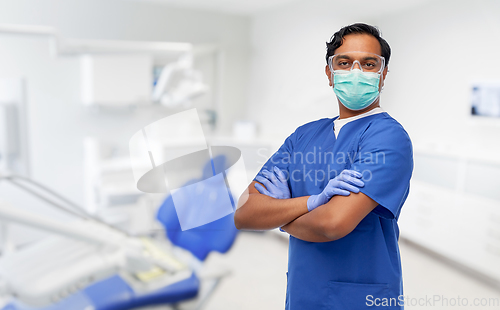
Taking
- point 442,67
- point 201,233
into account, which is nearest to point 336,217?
point 201,233

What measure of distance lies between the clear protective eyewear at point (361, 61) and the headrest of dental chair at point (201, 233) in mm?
504

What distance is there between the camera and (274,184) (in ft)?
2.74

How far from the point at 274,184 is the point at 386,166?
258 mm

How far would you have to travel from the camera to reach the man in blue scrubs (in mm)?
686

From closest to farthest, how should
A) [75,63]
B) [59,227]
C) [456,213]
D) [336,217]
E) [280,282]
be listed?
[336,217] → [59,227] → [280,282] → [456,213] → [75,63]

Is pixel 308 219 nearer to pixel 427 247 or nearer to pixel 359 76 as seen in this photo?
pixel 359 76

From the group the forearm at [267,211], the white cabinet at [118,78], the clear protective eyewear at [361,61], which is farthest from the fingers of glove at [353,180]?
the white cabinet at [118,78]

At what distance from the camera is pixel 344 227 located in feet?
2.15

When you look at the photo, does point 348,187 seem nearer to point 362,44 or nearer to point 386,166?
point 386,166

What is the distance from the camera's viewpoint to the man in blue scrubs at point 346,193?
69cm

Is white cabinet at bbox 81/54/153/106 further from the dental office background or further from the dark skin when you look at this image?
the dark skin

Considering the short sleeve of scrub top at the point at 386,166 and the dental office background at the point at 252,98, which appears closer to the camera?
the short sleeve of scrub top at the point at 386,166

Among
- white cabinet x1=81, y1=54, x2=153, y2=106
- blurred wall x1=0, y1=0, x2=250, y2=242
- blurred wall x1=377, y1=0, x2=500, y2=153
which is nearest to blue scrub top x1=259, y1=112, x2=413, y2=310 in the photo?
blurred wall x1=377, y1=0, x2=500, y2=153

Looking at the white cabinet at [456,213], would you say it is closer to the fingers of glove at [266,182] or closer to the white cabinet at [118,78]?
the fingers of glove at [266,182]
